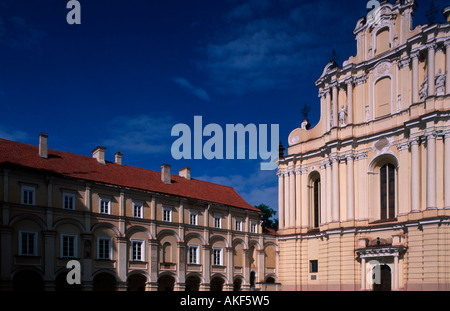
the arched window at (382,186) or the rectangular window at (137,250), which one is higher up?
the arched window at (382,186)

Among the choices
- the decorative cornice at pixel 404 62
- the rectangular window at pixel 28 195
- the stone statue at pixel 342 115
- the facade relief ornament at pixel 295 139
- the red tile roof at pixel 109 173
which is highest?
the decorative cornice at pixel 404 62

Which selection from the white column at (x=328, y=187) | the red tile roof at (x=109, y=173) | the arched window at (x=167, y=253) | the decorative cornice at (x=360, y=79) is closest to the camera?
the red tile roof at (x=109, y=173)

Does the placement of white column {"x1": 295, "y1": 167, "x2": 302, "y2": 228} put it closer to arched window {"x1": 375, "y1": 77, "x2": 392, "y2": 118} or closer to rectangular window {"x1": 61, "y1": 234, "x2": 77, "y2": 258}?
arched window {"x1": 375, "y1": 77, "x2": 392, "y2": 118}

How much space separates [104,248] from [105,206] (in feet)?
11.1

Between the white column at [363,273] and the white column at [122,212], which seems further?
the white column at [363,273]

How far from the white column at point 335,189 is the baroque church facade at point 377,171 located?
9cm

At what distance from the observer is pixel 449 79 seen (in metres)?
34.9

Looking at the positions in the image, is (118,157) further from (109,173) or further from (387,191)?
(387,191)

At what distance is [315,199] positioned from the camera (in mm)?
46531

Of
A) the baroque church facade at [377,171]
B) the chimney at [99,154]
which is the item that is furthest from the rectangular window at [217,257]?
the chimney at [99,154]

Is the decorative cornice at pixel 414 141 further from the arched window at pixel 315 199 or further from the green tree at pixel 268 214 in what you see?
the green tree at pixel 268 214

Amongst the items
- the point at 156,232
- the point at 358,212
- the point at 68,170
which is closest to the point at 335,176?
the point at 358,212

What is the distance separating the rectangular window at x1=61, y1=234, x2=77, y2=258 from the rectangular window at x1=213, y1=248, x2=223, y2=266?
1433 cm

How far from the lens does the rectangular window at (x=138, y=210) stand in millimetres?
39625
